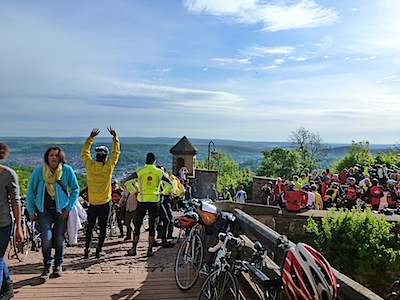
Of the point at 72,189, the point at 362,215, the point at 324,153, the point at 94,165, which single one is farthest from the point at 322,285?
the point at 324,153

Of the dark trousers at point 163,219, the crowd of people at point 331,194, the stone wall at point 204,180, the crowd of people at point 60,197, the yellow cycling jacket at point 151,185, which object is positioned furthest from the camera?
the stone wall at point 204,180

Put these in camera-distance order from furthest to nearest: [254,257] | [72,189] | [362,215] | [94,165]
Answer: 1. [362,215]
2. [94,165]
3. [72,189]
4. [254,257]

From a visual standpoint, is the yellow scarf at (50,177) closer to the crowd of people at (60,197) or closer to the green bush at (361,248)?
the crowd of people at (60,197)

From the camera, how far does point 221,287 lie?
374 centimetres

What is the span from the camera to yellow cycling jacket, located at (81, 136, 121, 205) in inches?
251

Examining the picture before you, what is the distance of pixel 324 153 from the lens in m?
62.9

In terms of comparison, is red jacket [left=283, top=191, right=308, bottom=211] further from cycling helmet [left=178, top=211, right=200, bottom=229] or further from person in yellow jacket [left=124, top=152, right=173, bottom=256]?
cycling helmet [left=178, top=211, right=200, bottom=229]

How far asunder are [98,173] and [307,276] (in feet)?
15.6

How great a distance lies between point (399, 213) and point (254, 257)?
8461 millimetres

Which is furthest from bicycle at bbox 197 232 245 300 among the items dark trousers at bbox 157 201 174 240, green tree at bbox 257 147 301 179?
green tree at bbox 257 147 301 179

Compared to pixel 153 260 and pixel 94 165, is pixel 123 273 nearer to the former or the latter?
pixel 153 260

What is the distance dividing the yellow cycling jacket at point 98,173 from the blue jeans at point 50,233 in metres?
0.95

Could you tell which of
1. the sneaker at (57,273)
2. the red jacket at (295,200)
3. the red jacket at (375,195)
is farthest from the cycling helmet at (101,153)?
the red jacket at (375,195)

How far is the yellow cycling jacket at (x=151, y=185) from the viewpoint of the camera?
687 cm
